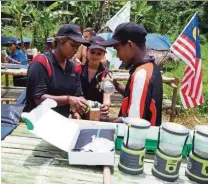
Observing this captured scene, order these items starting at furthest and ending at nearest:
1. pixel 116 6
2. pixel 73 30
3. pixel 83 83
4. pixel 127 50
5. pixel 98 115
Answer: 1. pixel 116 6
2. pixel 83 83
3. pixel 73 30
4. pixel 98 115
5. pixel 127 50

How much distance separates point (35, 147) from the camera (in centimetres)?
175

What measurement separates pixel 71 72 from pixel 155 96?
882 mm

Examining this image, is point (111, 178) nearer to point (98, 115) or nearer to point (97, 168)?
point (97, 168)

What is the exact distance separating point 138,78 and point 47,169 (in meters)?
0.78

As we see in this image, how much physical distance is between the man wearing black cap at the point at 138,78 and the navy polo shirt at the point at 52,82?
461mm

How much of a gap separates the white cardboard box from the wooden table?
0.05 meters

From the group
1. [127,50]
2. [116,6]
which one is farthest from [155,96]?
[116,6]

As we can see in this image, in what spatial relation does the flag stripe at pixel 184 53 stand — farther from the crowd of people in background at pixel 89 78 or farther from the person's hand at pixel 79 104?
the person's hand at pixel 79 104

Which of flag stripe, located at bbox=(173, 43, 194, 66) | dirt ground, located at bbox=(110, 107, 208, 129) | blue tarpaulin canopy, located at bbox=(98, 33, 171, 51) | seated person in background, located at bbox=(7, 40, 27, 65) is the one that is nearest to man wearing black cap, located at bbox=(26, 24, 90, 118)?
flag stripe, located at bbox=(173, 43, 194, 66)

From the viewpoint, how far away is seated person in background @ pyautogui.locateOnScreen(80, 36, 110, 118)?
9.89ft

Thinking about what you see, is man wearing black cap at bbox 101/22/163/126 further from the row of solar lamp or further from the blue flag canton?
the blue flag canton

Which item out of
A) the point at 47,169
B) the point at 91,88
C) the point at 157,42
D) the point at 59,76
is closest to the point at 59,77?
the point at 59,76

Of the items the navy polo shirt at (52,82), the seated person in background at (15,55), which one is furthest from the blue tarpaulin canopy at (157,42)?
the navy polo shirt at (52,82)

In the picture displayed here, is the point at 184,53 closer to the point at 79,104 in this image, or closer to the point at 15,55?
the point at 79,104
